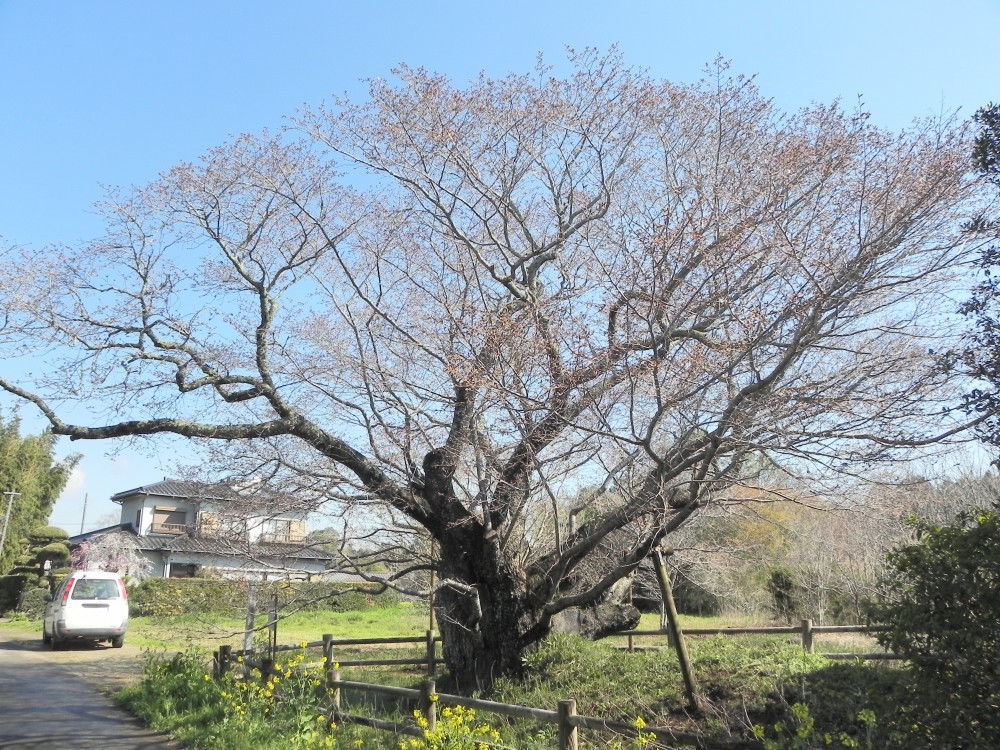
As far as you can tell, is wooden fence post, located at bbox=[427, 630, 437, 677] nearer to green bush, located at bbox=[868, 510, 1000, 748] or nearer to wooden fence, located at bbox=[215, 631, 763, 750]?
wooden fence, located at bbox=[215, 631, 763, 750]

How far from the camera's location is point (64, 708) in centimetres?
952

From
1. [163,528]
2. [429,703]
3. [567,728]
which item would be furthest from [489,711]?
[163,528]

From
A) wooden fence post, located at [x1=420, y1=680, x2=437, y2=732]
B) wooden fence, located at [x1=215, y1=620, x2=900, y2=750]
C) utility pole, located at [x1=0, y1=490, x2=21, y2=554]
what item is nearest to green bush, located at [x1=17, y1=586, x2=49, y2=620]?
utility pole, located at [x1=0, y1=490, x2=21, y2=554]

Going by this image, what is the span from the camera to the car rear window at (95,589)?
667 inches

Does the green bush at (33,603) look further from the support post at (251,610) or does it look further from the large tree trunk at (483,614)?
the large tree trunk at (483,614)

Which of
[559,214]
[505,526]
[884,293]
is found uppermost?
[559,214]

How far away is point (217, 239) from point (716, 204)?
22.8 feet

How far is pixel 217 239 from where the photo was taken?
10859mm

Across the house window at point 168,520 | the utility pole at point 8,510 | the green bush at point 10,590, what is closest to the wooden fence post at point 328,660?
the green bush at point 10,590

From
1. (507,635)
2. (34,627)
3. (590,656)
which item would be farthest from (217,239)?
(34,627)

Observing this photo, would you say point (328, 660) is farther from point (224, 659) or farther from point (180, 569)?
point (180, 569)

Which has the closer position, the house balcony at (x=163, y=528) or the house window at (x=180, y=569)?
the house window at (x=180, y=569)

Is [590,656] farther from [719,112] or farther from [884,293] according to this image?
[719,112]

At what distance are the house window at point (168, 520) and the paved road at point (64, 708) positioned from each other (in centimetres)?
2641
